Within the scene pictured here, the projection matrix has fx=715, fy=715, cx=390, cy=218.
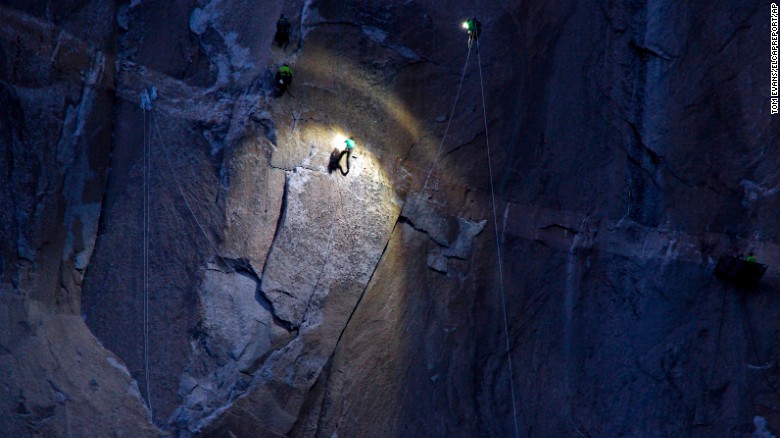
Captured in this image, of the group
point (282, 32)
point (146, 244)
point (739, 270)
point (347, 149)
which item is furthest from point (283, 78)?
point (739, 270)

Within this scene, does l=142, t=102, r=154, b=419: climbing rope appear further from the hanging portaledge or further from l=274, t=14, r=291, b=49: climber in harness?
the hanging portaledge

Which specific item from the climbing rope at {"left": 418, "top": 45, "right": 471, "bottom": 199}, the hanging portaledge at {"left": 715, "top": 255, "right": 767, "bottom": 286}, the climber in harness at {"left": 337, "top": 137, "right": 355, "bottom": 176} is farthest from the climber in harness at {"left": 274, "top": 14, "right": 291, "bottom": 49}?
the hanging portaledge at {"left": 715, "top": 255, "right": 767, "bottom": 286}

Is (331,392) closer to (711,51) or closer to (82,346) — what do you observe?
(82,346)

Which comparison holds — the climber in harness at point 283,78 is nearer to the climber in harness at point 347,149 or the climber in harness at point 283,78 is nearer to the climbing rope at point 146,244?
the climber in harness at point 347,149

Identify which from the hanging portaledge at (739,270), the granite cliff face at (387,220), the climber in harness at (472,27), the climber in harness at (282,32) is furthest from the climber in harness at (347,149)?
the hanging portaledge at (739,270)

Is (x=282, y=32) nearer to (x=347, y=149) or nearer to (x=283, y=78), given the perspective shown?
(x=283, y=78)

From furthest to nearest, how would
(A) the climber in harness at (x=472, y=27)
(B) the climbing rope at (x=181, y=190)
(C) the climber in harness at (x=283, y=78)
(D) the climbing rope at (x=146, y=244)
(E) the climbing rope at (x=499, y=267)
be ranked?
(A) the climber in harness at (x=472, y=27) → (E) the climbing rope at (x=499, y=267) → (C) the climber in harness at (x=283, y=78) → (B) the climbing rope at (x=181, y=190) → (D) the climbing rope at (x=146, y=244)
